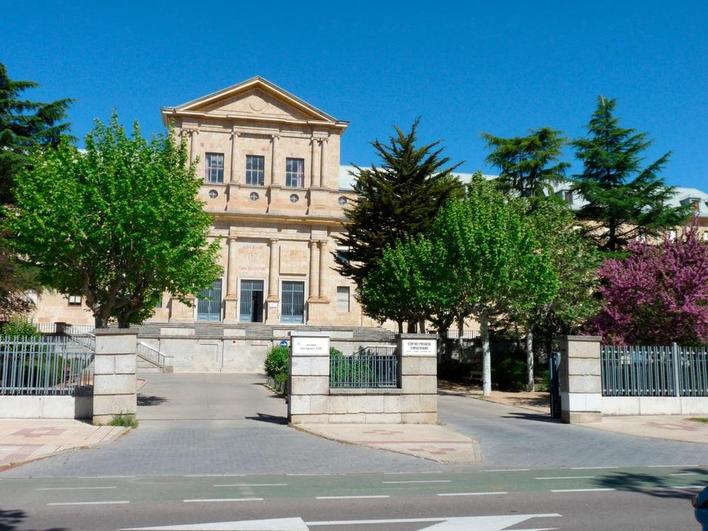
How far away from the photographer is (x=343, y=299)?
172ft

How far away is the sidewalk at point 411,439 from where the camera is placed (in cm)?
1309

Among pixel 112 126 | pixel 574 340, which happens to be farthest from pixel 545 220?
pixel 112 126

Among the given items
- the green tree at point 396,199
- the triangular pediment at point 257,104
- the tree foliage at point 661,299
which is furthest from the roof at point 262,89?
the tree foliage at point 661,299

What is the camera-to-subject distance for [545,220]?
32531 mm

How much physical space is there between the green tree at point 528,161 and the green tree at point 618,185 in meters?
2.79

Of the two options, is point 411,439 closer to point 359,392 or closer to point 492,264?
point 359,392

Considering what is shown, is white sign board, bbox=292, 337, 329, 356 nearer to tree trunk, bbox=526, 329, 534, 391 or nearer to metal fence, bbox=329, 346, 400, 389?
metal fence, bbox=329, 346, 400, 389

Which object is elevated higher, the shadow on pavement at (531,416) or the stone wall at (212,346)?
the stone wall at (212,346)

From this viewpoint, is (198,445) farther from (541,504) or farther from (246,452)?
(541,504)

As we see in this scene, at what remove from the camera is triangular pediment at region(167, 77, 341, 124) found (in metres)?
50.7

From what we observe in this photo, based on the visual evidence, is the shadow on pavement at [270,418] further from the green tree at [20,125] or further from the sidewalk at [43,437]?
the green tree at [20,125]

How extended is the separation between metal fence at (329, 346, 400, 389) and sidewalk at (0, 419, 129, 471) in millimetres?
5520

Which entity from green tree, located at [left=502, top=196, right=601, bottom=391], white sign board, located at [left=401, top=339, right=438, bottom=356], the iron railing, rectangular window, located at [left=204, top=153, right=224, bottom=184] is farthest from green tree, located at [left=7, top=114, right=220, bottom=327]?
rectangular window, located at [left=204, top=153, right=224, bottom=184]

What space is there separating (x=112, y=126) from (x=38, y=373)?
32.9ft
